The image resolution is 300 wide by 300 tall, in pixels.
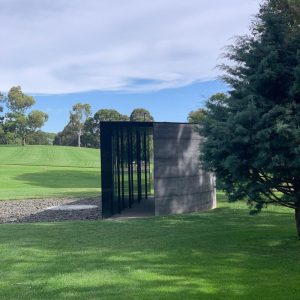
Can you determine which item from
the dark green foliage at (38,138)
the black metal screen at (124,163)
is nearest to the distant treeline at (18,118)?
the dark green foliage at (38,138)

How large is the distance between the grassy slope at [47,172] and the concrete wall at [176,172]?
26.6 feet

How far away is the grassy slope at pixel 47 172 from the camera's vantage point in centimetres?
2389

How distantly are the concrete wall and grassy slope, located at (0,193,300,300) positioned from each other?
2.11m

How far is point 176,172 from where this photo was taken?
13898 mm

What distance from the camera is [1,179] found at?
3322 cm

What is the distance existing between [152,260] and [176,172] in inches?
270

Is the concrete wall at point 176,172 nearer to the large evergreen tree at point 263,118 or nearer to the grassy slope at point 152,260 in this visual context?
the grassy slope at point 152,260

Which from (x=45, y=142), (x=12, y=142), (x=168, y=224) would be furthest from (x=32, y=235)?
(x=45, y=142)

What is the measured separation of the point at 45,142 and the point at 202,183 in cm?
7122

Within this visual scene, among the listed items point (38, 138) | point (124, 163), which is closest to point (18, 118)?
point (38, 138)

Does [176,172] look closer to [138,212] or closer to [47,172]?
[138,212]

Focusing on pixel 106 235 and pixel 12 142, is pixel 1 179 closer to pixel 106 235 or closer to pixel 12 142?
pixel 106 235

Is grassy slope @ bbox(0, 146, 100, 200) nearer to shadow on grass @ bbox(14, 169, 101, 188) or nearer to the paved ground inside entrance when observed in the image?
shadow on grass @ bbox(14, 169, 101, 188)

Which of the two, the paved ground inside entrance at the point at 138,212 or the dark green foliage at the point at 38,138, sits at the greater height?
the dark green foliage at the point at 38,138
